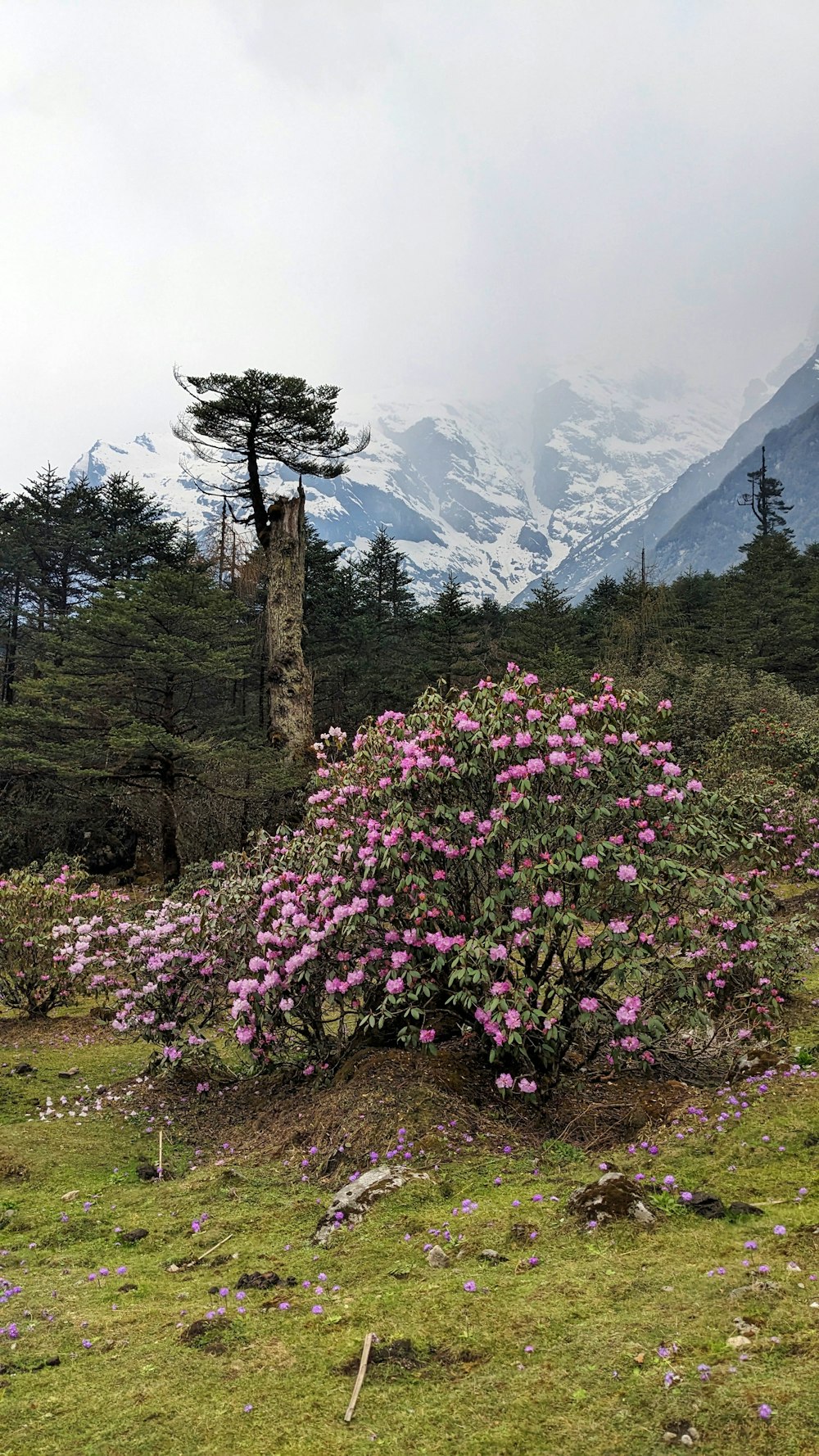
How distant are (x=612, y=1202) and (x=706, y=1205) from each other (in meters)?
0.38

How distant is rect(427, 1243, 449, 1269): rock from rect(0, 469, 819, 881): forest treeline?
35.9 feet

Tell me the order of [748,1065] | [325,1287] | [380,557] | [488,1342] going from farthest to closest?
[380,557] < [748,1065] < [325,1287] < [488,1342]

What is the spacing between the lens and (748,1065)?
4730 millimetres

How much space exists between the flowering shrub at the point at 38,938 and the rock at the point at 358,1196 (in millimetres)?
4835

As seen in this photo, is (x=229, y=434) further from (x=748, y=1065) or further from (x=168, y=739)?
(x=748, y=1065)

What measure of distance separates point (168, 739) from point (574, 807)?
1156 cm

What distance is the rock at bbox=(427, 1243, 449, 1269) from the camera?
10.5 feet

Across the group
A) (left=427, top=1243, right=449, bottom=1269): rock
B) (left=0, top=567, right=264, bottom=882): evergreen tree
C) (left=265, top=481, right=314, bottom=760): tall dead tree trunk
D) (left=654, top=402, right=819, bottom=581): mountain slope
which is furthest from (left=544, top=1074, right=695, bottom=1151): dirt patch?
(left=654, top=402, right=819, bottom=581): mountain slope

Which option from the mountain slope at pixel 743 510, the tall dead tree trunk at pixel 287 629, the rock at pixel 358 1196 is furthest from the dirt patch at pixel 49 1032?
the mountain slope at pixel 743 510

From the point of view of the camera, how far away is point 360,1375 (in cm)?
244

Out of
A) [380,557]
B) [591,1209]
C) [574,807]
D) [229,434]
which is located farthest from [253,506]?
[380,557]

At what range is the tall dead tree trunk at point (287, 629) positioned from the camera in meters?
14.6

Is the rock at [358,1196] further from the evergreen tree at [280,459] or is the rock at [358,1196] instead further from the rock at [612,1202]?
the evergreen tree at [280,459]

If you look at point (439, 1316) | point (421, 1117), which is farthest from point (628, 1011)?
point (439, 1316)
